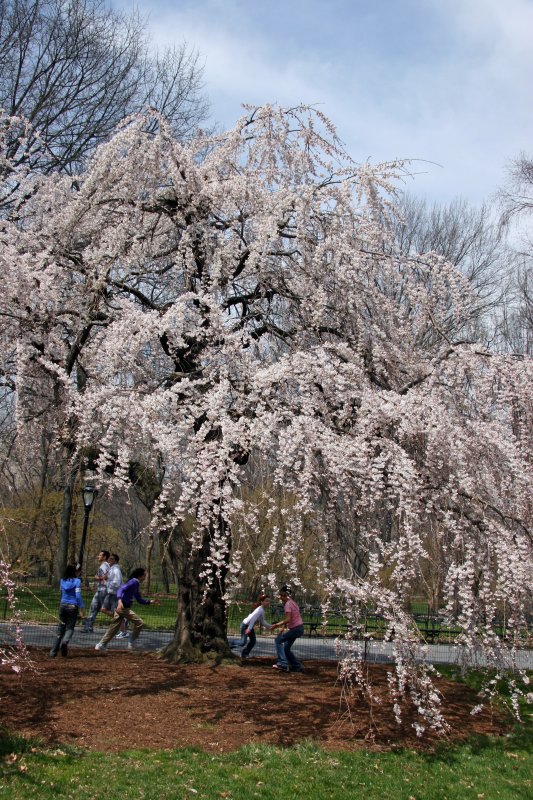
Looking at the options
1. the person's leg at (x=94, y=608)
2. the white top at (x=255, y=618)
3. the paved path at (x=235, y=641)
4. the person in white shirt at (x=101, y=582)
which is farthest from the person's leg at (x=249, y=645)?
the person's leg at (x=94, y=608)

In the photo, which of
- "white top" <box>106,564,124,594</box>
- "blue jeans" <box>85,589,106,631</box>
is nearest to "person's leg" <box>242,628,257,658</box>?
"white top" <box>106,564,124,594</box>

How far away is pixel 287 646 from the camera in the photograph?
28.1ft

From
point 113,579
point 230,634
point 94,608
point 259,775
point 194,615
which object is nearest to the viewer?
point 259,775

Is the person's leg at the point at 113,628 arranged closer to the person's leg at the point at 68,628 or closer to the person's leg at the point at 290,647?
the person's leg at the point at 68,628

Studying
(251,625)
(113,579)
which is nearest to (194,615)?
(251,625)

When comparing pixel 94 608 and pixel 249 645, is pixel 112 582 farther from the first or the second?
pixel 249 645

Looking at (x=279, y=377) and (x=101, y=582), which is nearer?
(x=279, y=377)

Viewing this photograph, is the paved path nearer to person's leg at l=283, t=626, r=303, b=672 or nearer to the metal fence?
the metal fence

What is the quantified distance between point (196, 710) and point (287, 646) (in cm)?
231

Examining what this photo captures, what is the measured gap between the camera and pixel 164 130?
25.8ft

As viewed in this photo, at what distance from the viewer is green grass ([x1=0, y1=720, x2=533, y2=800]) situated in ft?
15.5

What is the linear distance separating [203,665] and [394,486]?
3733mm

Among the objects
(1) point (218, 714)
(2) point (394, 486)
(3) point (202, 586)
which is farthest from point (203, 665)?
(2) point (394, 486)

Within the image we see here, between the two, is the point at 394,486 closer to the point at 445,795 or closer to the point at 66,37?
the point at 445,795
